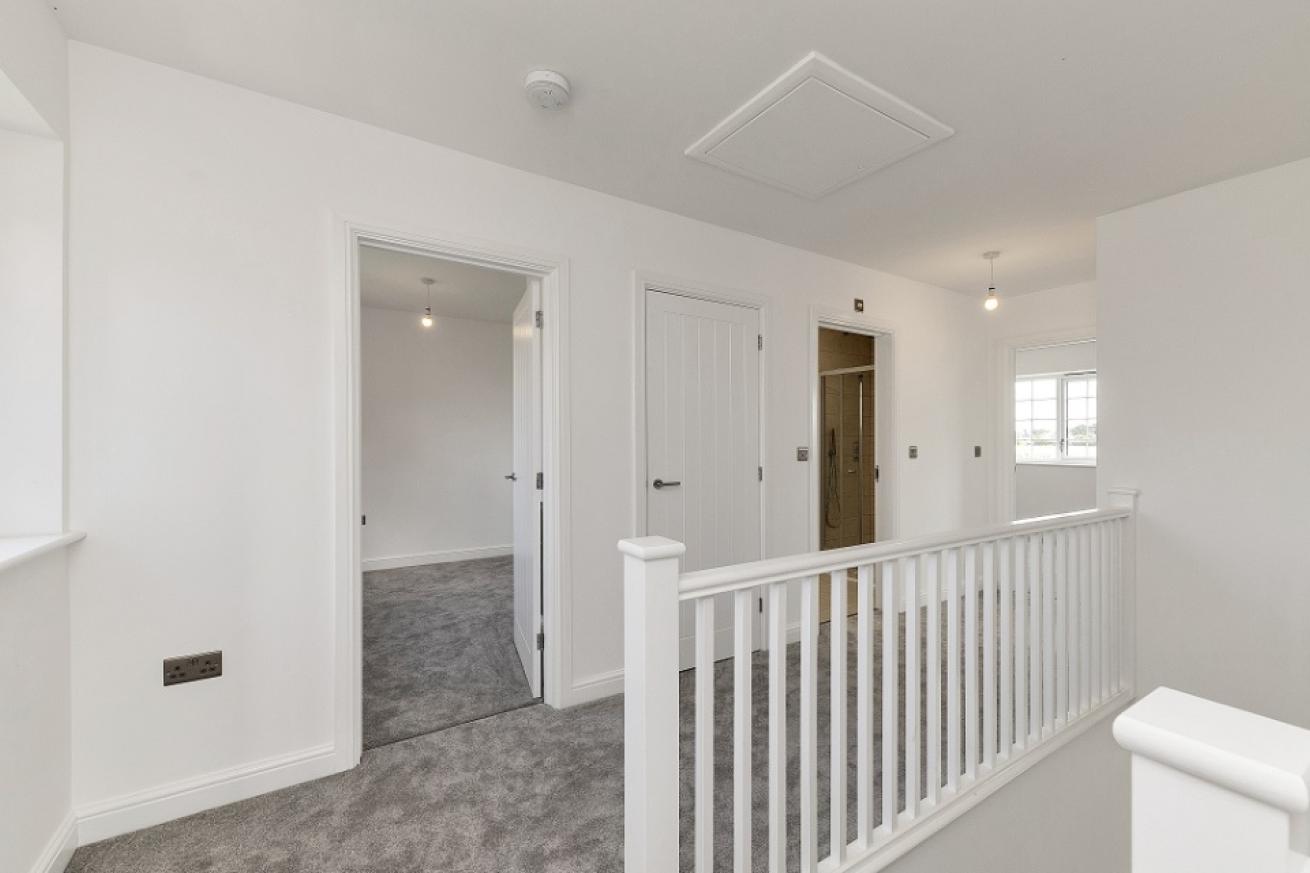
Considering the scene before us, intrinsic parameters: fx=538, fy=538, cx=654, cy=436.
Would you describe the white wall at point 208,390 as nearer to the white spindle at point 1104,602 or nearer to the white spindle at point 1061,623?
the white spindle at point 1061,623

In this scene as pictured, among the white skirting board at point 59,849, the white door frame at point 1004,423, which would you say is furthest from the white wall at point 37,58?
the white door frame at point 1004,423

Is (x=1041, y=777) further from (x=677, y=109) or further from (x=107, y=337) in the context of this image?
(x=107, y=337)

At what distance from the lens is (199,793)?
180 centimetres

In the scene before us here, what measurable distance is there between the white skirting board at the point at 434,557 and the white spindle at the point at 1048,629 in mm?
4336

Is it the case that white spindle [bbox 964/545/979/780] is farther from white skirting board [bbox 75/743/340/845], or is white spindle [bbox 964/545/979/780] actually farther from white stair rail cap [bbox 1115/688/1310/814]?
white skirting board [bbox 75/743/340/845]

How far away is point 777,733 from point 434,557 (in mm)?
4722

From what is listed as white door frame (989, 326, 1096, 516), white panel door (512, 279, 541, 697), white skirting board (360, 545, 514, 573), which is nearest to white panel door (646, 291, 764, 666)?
white panel door (512, 279, 541, 697)

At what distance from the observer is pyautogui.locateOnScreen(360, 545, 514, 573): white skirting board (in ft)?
16.6

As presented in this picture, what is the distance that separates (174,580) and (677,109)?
240 cm

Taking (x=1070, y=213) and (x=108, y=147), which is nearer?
(x=108, y=147)

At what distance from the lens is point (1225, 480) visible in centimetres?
258

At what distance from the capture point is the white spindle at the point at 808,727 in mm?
1381

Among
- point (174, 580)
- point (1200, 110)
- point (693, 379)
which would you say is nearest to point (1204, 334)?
point (1200, 110)

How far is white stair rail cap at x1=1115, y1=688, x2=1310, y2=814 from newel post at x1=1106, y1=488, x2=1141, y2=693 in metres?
2.85
